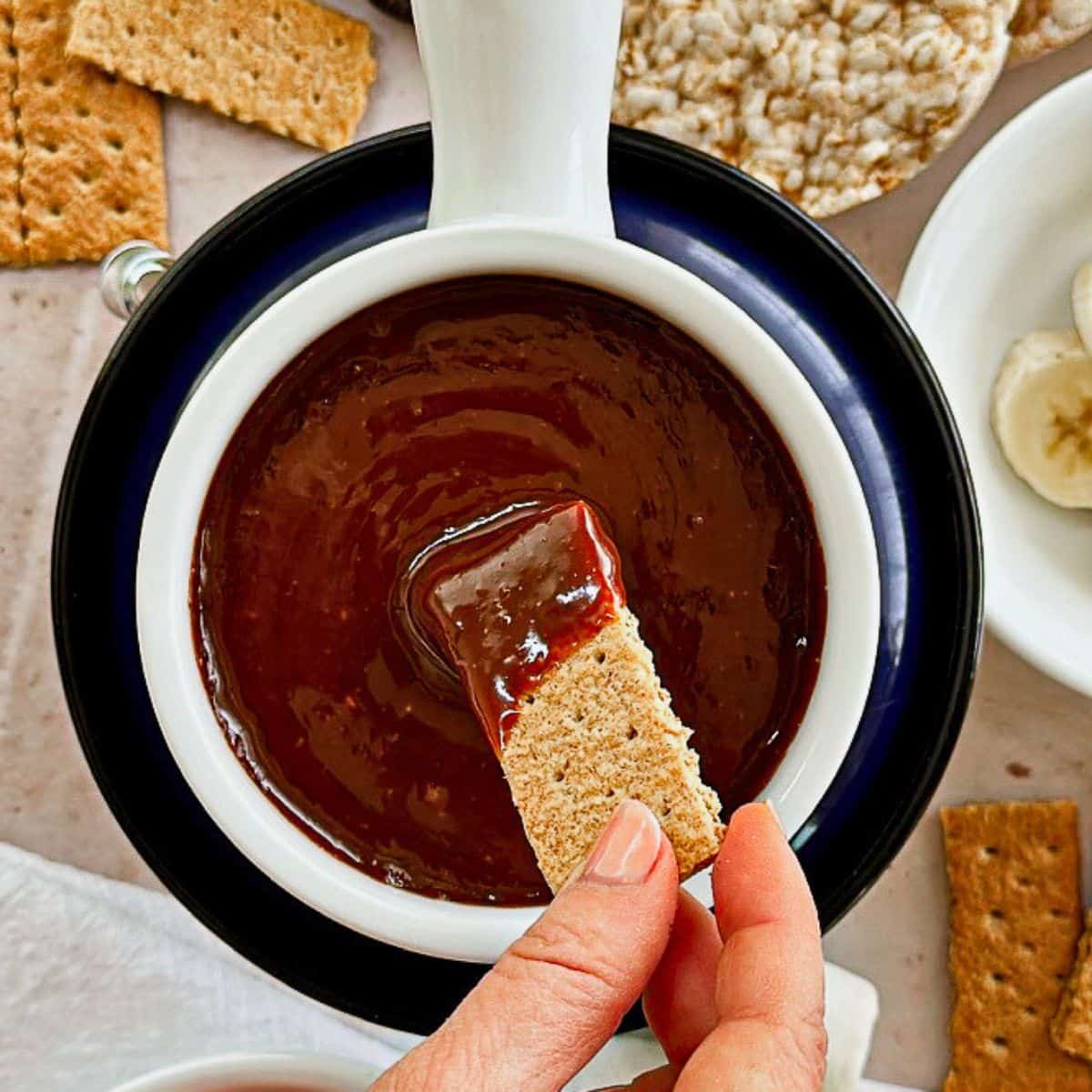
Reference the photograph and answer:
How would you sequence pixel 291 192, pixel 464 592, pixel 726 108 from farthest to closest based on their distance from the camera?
pixel 726 108 < pixel 291 192 < pixel 464 592

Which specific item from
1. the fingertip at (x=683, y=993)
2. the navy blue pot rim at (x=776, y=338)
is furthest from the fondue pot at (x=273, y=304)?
the fingertip at (x=683, y=993)

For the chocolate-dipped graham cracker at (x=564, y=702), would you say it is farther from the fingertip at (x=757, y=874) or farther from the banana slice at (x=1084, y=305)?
the banana slice at (x=1084, y=305)

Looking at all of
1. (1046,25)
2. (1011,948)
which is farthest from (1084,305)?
(1011,948)

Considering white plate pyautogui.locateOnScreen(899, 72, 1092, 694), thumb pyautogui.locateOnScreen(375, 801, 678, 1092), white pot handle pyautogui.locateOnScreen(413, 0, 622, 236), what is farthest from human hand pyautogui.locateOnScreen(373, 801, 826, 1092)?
white plate pyautogui.locateOnScreen(899, 72, 1092, 694)

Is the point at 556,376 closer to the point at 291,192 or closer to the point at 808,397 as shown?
the point at 808,397

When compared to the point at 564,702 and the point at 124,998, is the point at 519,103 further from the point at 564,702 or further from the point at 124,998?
the point at 124,998

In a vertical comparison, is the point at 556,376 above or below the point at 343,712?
above

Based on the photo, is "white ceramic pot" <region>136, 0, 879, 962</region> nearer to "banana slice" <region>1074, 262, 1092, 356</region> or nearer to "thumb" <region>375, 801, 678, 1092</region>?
"thumb" <region>375, 801, 678, 1092</region>

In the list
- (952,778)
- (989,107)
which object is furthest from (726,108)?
(952,778)
